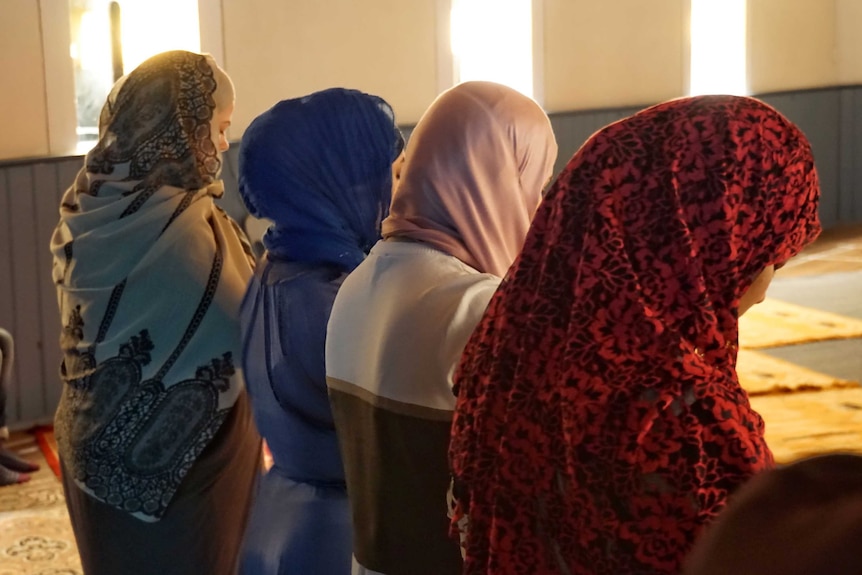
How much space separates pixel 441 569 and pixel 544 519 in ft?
1.34

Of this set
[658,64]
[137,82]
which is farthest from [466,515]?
[658,64]

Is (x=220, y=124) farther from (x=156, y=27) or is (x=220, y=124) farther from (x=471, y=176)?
(x=156, y=27)

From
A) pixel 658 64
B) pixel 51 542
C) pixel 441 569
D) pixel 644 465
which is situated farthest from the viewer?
pixel 658 64

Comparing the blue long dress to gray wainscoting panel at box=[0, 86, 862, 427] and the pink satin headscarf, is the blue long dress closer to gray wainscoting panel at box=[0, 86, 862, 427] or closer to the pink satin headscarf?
the pink satin headscarf

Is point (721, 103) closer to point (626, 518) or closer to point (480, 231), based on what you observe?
point (626, 518)

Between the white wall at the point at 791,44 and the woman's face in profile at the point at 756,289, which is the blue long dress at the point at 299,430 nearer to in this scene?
the woman's face in profile at the point at 756,289

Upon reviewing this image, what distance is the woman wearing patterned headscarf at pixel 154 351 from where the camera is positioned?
2.18 metres

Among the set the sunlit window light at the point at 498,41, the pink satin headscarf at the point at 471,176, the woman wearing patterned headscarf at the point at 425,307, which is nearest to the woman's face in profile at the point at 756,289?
the woman wearing patterned headscarf at the point at 425,307

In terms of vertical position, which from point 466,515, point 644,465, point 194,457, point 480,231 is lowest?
point 194,457

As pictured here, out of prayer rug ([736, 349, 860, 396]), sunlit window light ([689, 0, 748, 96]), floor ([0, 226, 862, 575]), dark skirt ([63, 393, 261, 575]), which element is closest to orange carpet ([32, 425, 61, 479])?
floor ([0, 226, 862, 575])

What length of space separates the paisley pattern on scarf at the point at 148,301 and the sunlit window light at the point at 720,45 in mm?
6480

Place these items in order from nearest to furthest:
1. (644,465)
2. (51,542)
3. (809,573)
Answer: (809,573)
(644,465)
(51,542)

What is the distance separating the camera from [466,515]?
129cm

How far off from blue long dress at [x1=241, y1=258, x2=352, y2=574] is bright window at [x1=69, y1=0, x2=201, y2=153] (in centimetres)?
354
